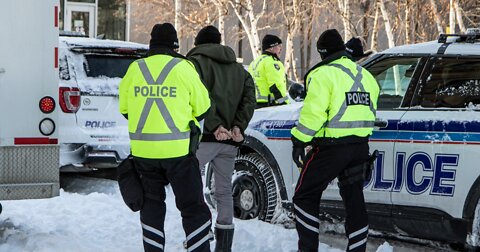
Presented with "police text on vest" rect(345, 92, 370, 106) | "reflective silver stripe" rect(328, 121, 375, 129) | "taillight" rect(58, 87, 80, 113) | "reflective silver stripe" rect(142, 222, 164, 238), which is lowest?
"reflective silver stripe" rect(142, 222, 164, 238)

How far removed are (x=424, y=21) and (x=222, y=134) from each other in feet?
63.2

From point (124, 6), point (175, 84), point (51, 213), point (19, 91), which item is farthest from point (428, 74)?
point (124, 6)

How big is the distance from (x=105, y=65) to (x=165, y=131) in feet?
13.8

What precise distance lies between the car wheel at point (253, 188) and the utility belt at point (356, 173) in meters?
1.31

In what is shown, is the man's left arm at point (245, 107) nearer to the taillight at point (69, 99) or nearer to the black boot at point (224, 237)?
the black boot at point (224, 237)

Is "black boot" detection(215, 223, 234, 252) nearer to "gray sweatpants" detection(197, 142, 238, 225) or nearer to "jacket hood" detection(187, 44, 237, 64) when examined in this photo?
"gray sweatpants" detection(197, 142, 238, 225)

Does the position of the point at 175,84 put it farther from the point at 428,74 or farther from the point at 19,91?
the point at 428,74

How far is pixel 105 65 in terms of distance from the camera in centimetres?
932

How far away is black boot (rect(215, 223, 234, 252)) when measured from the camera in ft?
20.6

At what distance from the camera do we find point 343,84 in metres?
5.79

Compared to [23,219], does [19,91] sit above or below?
above

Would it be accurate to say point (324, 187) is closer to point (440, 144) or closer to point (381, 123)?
point (381, 123)

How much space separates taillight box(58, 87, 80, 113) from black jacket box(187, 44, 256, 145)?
9.52 feet

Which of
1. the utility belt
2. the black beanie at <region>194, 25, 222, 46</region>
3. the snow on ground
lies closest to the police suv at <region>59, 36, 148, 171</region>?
the snow on ground
